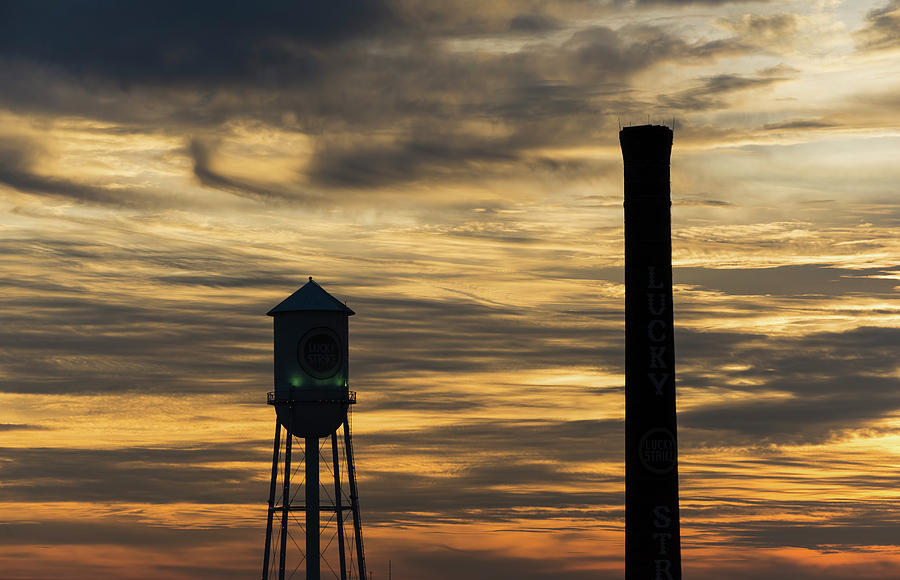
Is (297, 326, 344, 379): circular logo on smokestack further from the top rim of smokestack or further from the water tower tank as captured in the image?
the top rim of smokestack

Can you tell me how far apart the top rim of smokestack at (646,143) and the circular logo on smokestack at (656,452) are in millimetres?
11808

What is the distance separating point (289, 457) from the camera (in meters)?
103

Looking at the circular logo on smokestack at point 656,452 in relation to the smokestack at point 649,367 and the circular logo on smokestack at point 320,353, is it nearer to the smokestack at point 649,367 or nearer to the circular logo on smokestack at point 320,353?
the smokestack at point 649,367

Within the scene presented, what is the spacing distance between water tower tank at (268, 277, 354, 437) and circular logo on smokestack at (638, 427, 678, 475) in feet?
92.3

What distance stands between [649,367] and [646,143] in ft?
31.9

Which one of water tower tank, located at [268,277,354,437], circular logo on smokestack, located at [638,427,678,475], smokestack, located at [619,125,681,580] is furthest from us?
water tower tank, located at [268,277,354,437]

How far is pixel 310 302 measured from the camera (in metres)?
103

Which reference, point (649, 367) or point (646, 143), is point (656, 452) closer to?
point (649, 367)

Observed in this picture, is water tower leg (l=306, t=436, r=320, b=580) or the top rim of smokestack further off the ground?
the top rim of smokestack

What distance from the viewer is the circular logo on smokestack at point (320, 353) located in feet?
336

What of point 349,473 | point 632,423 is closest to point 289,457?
point 349,473

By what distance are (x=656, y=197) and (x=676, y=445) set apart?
424 inches

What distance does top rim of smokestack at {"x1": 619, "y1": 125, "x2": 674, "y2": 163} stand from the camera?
79562mm

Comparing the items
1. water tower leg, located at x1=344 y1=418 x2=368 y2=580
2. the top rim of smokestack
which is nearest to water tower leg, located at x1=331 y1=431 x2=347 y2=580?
water tower leg, located at x1=344 y1=418 x2=368 y2=580
